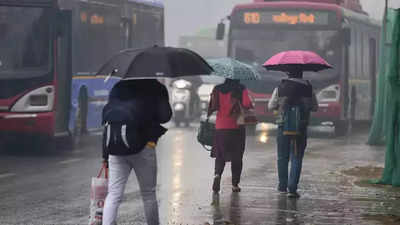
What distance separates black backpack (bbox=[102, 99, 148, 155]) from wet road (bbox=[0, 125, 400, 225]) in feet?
6.75

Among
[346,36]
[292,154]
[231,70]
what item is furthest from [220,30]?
[292,154]

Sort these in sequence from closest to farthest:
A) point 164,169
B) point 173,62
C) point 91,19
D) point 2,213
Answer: point 173,62 < point 2,213 < point 164,169 < point 91,19

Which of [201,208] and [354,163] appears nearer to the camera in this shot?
[201,208]

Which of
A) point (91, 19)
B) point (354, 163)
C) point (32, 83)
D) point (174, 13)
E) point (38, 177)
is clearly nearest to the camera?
point (38, 177)

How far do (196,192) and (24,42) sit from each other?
7036 millimetres

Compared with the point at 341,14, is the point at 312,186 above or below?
below

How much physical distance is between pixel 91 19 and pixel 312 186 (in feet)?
32.0

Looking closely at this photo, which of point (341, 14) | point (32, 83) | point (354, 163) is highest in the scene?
point (341, 14)

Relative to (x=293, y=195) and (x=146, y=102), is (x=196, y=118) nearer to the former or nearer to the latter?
(x=293, y=195)

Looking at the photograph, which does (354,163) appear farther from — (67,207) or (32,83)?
(67,207)

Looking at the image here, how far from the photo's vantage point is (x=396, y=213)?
10875 millimetres

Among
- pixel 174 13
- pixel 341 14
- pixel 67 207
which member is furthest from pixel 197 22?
pixel 67 207

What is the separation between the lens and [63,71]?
19406mm

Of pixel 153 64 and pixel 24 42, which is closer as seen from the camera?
pixel 153 64
